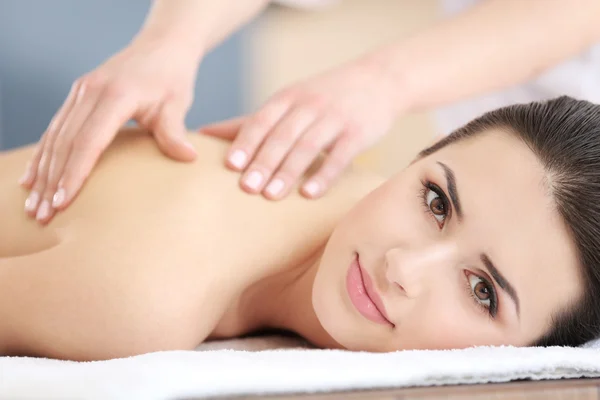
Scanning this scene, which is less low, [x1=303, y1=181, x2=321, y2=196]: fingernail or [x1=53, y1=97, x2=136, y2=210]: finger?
[x1=303, y1=181, x2=321, y2=196]: fingernail

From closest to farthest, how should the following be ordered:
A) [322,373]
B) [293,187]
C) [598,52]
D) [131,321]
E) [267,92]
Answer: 1. [322,373]
2. [131,321]
3. [293,187]
4. [598,52]
5. [267,92]

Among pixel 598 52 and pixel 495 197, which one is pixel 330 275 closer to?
pixel 495 197

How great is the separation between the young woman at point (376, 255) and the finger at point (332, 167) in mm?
82

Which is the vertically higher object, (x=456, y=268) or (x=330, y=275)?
(x=456, y=268)

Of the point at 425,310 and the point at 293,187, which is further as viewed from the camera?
the point at 293,187

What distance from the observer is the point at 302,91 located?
1105 millimetres

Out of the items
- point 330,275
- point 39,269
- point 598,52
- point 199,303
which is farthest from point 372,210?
point 598,52

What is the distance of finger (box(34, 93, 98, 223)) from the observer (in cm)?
101

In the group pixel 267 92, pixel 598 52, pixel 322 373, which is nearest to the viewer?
pixel 322 373

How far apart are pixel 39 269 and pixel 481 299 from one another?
0.56m

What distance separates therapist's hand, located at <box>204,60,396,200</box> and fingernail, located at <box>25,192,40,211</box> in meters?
0.29

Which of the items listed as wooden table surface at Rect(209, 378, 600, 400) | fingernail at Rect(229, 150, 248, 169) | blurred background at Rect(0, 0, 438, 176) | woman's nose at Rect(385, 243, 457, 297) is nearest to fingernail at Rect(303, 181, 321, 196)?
fingernail at Rect(229, 150, 248, 169)

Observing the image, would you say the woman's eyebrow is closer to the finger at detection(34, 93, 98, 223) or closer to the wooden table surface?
the wooden table surface

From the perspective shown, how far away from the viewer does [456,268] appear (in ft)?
2.87
